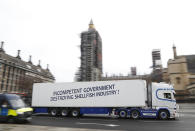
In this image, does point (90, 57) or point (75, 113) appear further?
point (90, 57)

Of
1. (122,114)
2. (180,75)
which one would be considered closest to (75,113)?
(122,114)

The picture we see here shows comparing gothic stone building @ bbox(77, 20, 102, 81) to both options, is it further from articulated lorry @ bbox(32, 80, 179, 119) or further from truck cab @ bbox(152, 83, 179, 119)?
truck cab @ bbox(152, 83, 179, 119)

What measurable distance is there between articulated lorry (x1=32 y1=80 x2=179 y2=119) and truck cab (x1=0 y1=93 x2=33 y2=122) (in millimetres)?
6109

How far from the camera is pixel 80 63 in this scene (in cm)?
13612

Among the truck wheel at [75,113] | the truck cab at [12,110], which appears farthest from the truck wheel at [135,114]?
the truck cab at [12,110]

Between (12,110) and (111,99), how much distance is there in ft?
31.7

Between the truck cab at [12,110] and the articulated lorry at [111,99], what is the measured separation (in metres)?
6.11

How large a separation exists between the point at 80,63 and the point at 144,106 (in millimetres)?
120416

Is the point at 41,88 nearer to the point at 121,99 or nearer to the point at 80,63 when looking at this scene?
the point at 121,99

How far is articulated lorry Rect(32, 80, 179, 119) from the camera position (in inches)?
683

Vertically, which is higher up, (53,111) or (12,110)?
(12,110)

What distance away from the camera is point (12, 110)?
13273 millimetres

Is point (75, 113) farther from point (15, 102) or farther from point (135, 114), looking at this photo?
point (15, 102)

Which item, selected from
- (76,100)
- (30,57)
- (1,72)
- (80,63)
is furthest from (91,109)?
(80,63)
